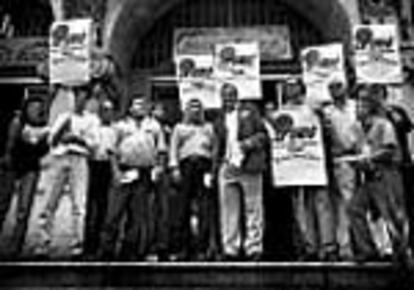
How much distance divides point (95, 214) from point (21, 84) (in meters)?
4.24

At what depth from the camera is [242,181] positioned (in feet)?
30.3

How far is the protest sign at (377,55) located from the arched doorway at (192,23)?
2.53 meters

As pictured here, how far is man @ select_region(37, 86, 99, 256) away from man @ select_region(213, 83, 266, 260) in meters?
1.78

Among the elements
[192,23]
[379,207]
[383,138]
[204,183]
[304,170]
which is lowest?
[379,207]

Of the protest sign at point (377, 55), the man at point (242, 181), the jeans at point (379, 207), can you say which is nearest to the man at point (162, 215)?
the man at point (242, 181)

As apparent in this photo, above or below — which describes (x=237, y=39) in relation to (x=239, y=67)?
above

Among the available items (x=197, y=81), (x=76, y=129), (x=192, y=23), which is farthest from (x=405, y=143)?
(x=192, y=23)

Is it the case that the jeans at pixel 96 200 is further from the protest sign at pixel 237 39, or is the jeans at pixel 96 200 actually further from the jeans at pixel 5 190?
the protest sign at pixel 237 39

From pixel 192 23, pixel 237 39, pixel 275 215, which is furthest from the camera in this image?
pixel 192 23

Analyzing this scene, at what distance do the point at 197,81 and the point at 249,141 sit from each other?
5.17 feet

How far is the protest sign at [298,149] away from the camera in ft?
30.4

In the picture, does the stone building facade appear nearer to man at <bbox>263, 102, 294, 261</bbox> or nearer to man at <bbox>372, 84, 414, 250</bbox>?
man at <bbox>372, 84, 414, 250</bbox>

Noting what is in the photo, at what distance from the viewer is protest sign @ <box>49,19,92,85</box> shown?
32.9 ft

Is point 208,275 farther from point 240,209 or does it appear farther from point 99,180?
point 99,180
